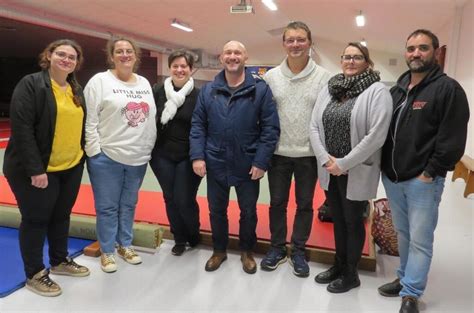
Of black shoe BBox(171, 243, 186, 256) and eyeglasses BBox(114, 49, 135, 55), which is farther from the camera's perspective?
black shoe BBox(171, 243, 186, 256)

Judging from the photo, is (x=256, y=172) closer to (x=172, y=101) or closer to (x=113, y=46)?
(x=172, y=101)

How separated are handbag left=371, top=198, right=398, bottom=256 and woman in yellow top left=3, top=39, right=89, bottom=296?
2.26 metres

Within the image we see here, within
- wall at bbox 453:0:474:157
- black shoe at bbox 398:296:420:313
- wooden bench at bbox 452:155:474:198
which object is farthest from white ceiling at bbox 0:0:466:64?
black shoe at bbox 398:296:420:313

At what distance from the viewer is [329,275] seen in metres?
2.59

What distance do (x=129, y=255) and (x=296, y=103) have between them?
5.45 ft

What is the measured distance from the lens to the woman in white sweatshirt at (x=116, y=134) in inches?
96.7

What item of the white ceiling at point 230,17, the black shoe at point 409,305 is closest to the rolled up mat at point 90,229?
the black shoe at point 409,305

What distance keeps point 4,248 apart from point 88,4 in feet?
23.9

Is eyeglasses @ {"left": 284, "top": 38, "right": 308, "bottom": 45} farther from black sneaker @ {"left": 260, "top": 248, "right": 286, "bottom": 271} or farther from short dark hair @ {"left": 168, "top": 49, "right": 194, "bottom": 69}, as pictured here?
black sneaker @ {"left": 260, "top": 248, "right": 286, "bottom": 271}

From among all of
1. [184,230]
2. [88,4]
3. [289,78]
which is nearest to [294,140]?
[289,78]

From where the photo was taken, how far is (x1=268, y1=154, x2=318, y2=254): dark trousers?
2.60 meters

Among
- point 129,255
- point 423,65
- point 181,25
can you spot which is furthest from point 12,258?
point 181,25

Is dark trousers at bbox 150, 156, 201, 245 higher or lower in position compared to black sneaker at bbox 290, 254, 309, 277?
higher

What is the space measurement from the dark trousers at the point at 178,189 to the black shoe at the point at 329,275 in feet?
3.43
